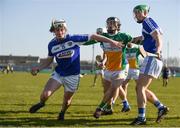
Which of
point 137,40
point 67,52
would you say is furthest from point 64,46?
point 137,40

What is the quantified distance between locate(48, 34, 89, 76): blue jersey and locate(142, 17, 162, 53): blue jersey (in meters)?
1.26

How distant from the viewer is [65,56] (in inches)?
412

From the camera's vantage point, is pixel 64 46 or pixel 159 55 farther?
pixel 64 46

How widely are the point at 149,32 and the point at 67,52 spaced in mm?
1832

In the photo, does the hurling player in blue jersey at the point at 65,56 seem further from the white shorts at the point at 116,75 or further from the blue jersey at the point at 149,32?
the white shorts at the point at 116,75

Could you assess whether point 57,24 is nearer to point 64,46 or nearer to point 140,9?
point 64,46

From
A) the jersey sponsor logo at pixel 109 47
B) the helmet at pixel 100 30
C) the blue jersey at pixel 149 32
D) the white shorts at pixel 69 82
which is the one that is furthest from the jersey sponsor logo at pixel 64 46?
the blue jersey at pixel 149 32

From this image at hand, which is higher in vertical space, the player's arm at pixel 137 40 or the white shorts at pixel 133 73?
the player's arm at pixel 137 40

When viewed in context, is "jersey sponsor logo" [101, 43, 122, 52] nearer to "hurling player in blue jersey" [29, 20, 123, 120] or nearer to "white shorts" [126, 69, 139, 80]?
"hurling player in blue jersey" [29, 20, 123, 120]

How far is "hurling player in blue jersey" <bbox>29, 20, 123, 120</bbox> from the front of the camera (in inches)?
409

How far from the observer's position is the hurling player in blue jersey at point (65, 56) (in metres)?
10.4

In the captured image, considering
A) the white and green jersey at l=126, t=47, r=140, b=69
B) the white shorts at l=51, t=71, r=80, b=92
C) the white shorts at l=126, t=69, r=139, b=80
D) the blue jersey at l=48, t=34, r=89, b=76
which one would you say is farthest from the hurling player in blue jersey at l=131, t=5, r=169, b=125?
the white shorts at l=126, t=69, r=139, b=80

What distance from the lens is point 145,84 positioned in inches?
399

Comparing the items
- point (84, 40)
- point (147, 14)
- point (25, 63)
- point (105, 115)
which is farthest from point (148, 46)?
point (25, 63)
